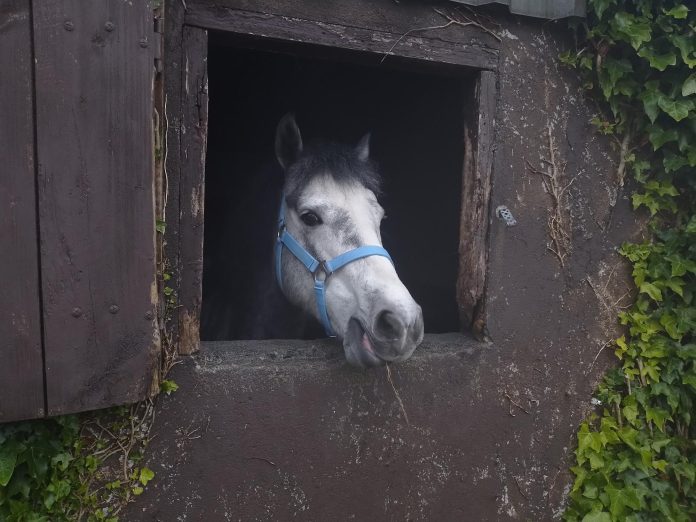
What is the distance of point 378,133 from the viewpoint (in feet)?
14.1

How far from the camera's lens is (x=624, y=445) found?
258 centimetres

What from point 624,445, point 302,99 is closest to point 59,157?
point 624,445

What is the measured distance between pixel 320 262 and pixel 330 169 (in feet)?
1.33

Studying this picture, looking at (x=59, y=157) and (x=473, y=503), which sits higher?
(x=59, y=157)

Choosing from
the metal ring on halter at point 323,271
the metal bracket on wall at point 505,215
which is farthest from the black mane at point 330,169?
the metal bracket on wall at point 505,215

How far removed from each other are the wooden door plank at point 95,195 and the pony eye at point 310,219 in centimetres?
73

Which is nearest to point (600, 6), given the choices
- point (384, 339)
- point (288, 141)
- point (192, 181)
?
point (288, 141)

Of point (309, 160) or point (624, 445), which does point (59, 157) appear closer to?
point (309, 160)

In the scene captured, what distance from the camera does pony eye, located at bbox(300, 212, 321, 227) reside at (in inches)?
85.0

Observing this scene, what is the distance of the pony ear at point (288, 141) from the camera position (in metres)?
2.35

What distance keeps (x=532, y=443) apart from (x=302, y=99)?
10.2 feet

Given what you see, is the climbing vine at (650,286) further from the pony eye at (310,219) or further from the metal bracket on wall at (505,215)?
the pony eye at (310,219)

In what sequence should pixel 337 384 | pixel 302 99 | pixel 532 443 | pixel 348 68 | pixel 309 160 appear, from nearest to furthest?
pixel 337 384
pixel 309 160
pixel 532 443
pixel 348 68
pixel 302 99

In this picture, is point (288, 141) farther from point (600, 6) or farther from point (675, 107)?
point (675, 107)
